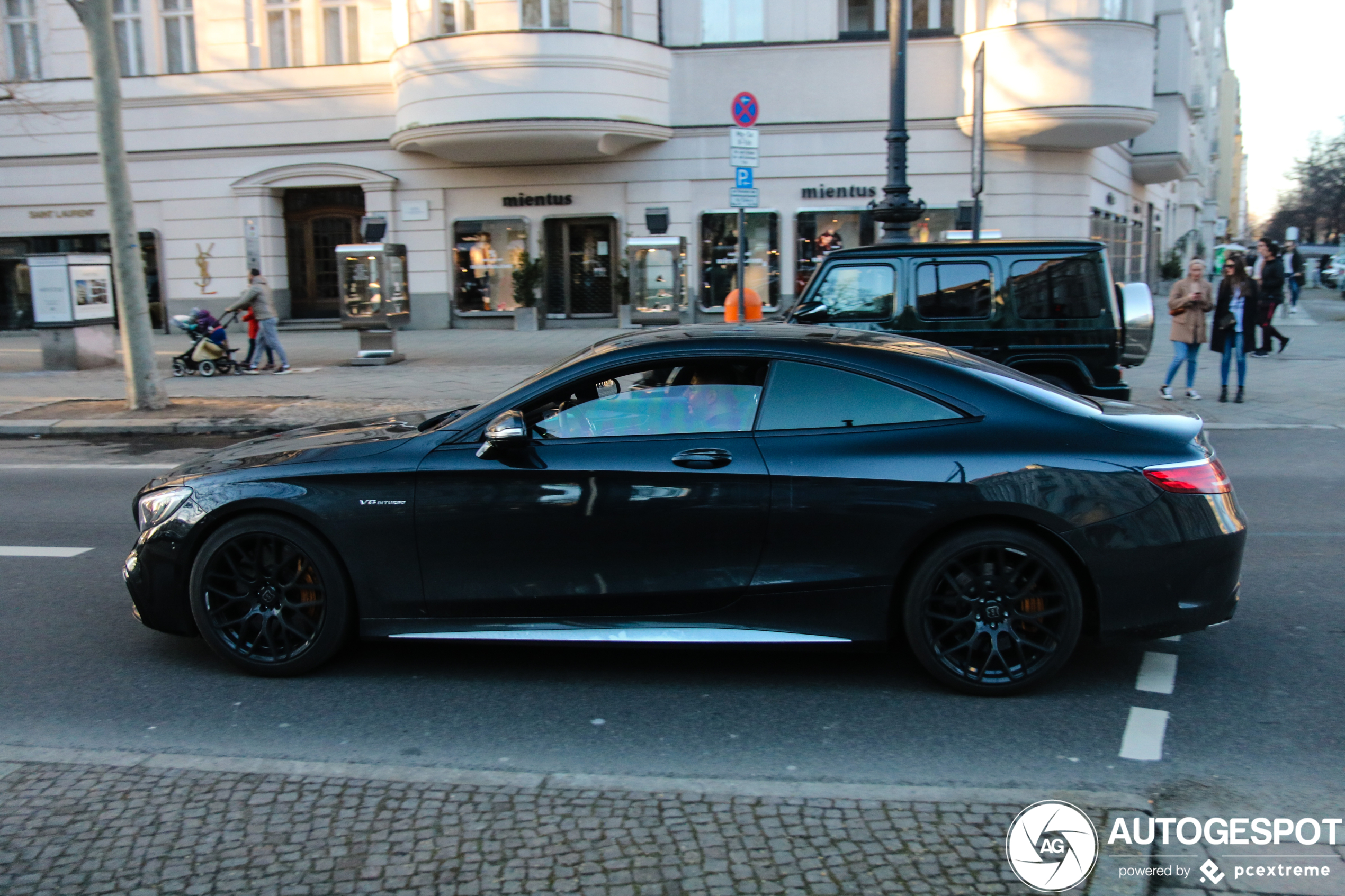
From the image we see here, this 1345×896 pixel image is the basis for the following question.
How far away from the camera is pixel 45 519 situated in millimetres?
7922

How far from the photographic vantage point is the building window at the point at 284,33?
80.3 feet

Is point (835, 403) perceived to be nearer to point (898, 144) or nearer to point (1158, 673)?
point (1158, 673)

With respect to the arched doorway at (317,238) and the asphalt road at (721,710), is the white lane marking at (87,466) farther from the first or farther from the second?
the arched doorway at (317,238)

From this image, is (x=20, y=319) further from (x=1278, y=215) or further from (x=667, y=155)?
(x=1278, y=215)

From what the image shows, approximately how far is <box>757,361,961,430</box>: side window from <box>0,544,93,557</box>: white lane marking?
4798 mm

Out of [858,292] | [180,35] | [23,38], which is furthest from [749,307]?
[23,38]

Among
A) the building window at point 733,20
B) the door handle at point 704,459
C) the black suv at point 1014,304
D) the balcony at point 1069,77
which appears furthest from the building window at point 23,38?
the door handle at point 704,459

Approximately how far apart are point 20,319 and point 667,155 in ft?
53.6

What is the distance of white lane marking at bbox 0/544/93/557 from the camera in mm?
6852

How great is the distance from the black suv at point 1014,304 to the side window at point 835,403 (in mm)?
4929

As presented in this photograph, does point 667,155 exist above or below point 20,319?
above

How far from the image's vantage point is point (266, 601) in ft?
15.4

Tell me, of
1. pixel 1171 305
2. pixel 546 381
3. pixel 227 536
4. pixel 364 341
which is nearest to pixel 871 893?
pixel 546 381

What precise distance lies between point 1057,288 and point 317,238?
20.4 m
